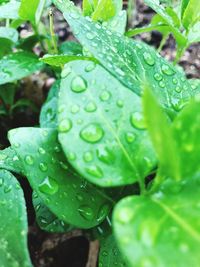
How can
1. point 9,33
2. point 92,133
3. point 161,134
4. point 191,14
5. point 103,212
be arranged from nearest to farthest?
point 161,134, point 92,133, point 103,212, point 191,14, point 9,33

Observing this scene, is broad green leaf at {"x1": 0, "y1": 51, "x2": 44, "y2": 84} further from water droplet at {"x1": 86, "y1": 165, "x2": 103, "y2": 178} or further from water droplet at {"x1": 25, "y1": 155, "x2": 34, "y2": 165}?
water droplet at {"x1": 86, "y1": 165, "x2": 103, "y2": 178}

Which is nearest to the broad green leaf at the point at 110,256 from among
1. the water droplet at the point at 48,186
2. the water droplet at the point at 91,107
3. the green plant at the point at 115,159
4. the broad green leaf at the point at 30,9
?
the green plant at the point at 115,159

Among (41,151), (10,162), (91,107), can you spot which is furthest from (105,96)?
(10,162)

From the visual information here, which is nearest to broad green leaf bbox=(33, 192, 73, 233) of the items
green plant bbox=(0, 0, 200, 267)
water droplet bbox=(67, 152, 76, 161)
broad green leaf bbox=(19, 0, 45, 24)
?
green plant bbox=(0, 0, 200, 267)

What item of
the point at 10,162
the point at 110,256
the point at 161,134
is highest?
the point at 161,134

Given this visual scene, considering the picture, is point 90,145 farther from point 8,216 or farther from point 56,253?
point 56,253

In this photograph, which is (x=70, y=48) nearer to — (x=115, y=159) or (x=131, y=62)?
(x=131, y=62)

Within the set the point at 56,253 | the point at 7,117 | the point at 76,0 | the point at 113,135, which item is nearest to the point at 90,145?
the point at 113,135

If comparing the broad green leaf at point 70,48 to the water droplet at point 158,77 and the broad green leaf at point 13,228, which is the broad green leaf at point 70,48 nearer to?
the water droplet at point 158,77
